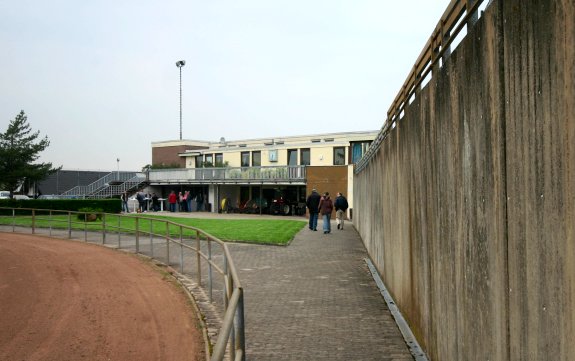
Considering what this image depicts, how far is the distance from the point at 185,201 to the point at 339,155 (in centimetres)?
1254

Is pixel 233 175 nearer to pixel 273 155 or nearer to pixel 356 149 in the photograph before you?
pixel 273 155

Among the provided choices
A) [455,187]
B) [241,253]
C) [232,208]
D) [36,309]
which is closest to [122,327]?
[36,309]

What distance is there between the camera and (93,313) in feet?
28.7

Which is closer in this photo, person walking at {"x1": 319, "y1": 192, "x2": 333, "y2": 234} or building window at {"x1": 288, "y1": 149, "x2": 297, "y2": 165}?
person walking at {"x1": 319, "y1": 192, "x2": 333, "y2": 234}

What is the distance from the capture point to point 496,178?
3.29m

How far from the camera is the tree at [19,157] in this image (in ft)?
152

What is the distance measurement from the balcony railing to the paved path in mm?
24600

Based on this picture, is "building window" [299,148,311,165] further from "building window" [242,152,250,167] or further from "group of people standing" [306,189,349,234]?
"group of people standing" [306,189,349,234]

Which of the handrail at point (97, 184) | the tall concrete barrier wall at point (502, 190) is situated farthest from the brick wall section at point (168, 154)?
the tall concrete barrier wall at point (502, 190)

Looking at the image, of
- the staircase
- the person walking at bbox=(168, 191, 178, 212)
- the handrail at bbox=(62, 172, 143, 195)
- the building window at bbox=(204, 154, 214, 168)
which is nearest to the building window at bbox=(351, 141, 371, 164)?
the person walking at bbox=(168, 191, 178, 212)

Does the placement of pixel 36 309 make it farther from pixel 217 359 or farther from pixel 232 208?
pixel 232 208

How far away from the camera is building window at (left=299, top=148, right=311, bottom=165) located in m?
45.4

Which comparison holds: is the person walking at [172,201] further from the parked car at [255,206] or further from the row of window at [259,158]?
the row of window at [259,158]

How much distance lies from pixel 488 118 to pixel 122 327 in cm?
608
